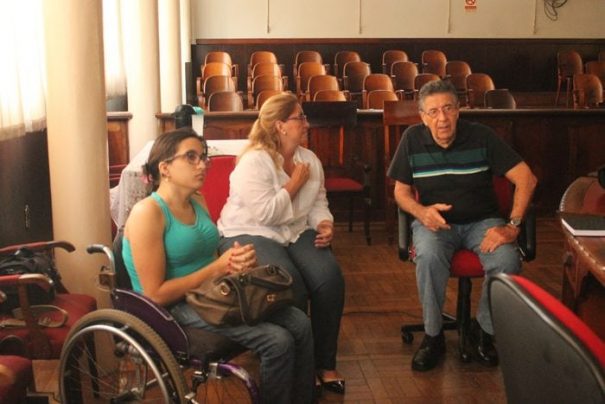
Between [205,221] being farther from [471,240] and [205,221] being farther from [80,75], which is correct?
[471,240]

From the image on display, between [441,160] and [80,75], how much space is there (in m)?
1.54

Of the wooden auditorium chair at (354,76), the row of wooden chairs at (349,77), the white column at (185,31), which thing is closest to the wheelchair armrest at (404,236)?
the row of wooden chairs at (349,77)

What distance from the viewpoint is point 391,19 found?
1148 centimetres

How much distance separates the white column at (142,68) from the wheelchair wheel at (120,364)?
10.8ft

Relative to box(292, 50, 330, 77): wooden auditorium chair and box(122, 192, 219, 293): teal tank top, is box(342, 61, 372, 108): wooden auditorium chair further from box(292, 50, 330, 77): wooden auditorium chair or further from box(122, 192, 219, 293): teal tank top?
box(122, 192, 219, 293): teal tank top

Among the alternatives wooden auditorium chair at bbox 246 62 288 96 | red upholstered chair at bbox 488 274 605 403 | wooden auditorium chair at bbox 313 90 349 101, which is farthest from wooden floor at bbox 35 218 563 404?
wooden auditorium chair at bbox 246 62 288 96

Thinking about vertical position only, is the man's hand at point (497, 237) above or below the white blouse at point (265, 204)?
below

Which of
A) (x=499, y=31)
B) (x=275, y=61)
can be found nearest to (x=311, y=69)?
(x=275, y=61)

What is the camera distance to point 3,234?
11.8ft

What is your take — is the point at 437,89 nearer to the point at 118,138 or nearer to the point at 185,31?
the point at 118,138

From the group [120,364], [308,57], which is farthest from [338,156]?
[308,57]

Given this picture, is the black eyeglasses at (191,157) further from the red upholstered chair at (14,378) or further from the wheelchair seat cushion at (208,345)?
the red upholstered chair at (14,378)

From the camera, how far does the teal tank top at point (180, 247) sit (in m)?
2.25

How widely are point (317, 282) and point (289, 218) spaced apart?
30 cm
